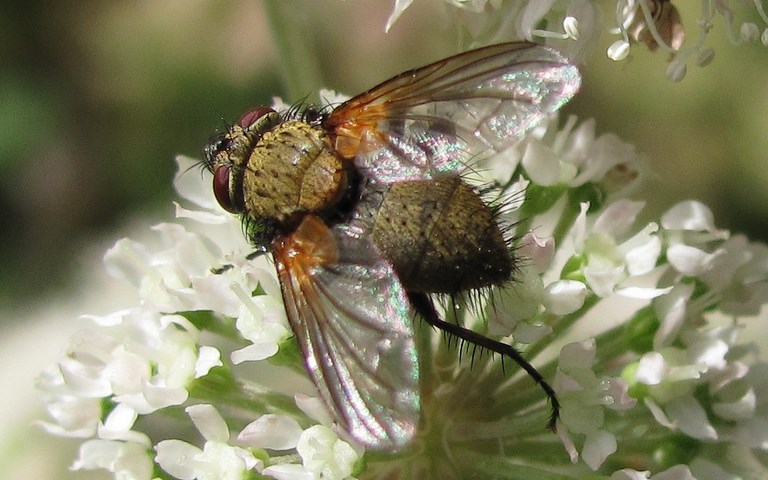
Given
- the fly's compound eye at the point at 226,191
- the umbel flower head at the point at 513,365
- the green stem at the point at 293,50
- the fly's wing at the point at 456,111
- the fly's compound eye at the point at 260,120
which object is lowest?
the umbel flower head at the point at 513,365

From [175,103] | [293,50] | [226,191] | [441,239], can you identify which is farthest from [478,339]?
[175,103]

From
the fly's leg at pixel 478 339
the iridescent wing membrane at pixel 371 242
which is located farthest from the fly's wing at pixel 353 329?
the fly's leg at pixel 478 339

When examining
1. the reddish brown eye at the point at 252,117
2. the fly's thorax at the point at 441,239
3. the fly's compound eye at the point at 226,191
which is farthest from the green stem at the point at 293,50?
the fly's thorax at the point at 441,239

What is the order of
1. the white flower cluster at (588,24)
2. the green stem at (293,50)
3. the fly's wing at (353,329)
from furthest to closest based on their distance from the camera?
the green stem at (293,50) < the white flower cluster at (588,24) < the fly's wing at (353,329)

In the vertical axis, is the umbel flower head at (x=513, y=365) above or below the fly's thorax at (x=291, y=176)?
below

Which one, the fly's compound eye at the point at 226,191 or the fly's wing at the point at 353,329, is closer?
the fly's wing at the point at 353,329

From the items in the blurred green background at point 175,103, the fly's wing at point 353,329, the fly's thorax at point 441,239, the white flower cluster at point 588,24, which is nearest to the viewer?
the fly's wing at point 353,329

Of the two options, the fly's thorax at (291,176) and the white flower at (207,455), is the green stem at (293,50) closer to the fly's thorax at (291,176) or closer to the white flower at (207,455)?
the fly's thorax at (291,176)
